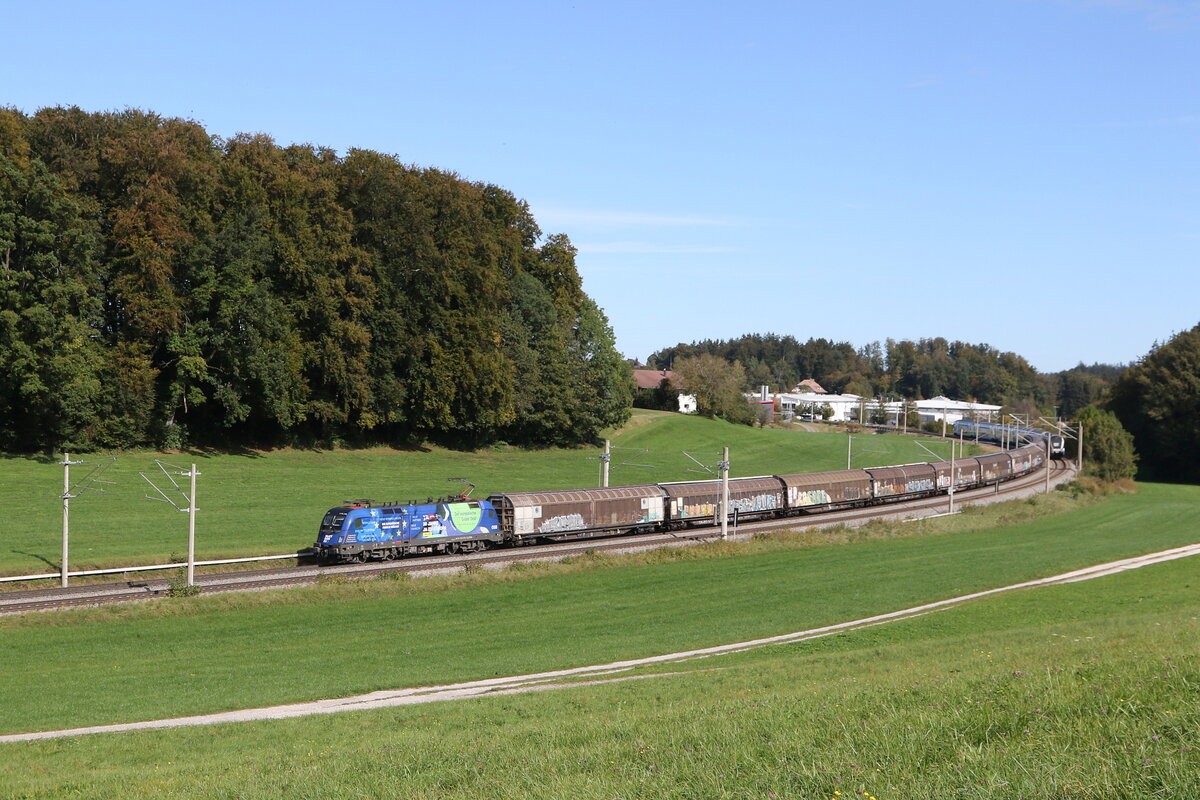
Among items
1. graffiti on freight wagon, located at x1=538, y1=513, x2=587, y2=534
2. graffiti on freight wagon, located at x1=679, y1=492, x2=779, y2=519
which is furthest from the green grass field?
graffiti on freight wagon, located at x1=679, y1=492, x2=779, y2=519

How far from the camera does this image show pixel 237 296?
66125 mm

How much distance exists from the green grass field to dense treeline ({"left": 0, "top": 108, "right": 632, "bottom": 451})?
329 centimetres

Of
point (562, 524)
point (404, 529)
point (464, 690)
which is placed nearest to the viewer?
point (464, 690)

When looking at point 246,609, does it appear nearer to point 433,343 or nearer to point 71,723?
point 71,723

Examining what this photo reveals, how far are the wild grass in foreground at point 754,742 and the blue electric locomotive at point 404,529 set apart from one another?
24944mm

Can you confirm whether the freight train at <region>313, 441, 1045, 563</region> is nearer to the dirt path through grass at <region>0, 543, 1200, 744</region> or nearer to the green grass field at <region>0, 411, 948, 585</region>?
the green grass field at <region>0, 411, 948, 585</region>

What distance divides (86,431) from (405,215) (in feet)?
96.2

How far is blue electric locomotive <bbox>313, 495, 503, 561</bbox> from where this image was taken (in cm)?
4470

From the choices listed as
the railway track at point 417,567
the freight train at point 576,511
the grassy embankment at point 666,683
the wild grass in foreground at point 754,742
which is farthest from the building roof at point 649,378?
the wild grass in foreground at point 754,742

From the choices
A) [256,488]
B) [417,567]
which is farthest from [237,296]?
[417,567]

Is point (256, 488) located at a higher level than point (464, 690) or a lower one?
higher

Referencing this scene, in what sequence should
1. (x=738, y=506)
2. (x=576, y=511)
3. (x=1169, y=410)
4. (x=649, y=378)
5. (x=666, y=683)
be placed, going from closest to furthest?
1. (x=666, y=683)
2. (x=576, y=511)
3. (x=738, y=506)
4. (x=1169, y=410)
5. (x=649, y=378)

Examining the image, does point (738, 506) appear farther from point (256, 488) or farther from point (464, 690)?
point (464, 690)

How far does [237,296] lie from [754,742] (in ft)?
203
